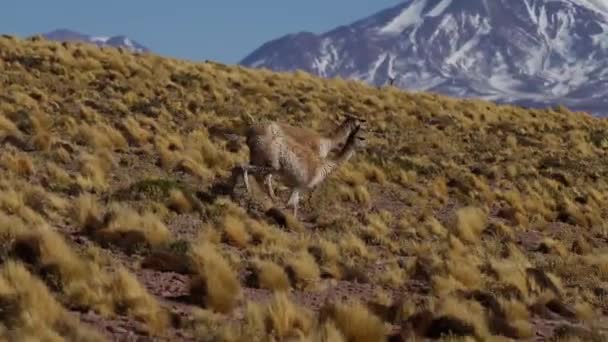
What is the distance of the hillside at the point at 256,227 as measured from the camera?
7543 mm

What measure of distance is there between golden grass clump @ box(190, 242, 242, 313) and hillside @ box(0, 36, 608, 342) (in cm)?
2

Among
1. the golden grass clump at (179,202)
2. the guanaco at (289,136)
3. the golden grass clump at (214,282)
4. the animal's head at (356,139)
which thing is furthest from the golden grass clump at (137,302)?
the animal's head at (356,139)

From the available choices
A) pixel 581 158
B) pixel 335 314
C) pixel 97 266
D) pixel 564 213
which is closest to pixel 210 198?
pixel 97 266

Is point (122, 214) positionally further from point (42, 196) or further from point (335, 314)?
point (335, 314)

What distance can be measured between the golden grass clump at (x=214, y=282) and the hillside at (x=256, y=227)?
0.02 meters

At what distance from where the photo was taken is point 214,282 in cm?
818

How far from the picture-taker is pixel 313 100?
2739cm

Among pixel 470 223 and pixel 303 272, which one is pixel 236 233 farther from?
pixel 470 223

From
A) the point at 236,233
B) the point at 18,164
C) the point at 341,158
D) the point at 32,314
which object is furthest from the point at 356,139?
the point at 32,314

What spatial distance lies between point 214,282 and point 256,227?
3.11 meters

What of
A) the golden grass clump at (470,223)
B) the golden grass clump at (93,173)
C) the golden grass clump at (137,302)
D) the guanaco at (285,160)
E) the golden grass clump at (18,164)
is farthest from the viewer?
the golden grass clump at (470,223)

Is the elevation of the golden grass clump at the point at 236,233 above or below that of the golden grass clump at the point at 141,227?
below

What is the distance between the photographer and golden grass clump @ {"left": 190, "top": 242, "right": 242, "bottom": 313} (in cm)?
792

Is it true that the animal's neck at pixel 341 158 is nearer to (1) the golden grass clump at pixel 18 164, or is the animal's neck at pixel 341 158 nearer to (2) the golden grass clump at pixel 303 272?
(2) the golden grass clump at pixel 303 272
